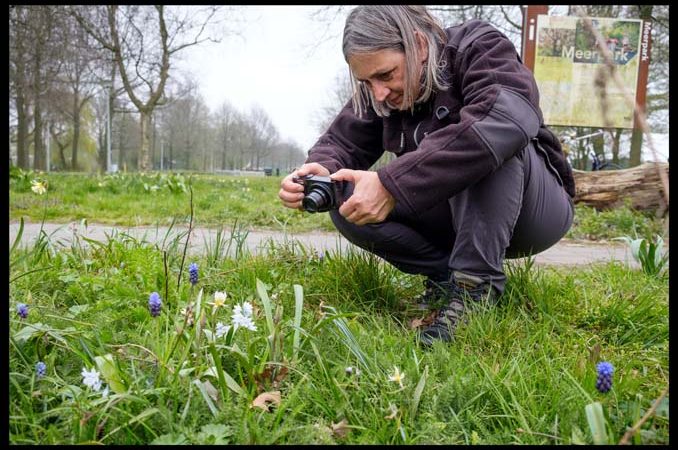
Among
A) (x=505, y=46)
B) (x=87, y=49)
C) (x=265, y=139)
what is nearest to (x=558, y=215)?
(x=505, y=46)

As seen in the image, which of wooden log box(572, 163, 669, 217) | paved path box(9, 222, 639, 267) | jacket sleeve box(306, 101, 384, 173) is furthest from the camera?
wooden log box(572, 163, 669, 217)

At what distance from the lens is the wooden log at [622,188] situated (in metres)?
5.43

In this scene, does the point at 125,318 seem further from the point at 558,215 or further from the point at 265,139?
the point at 265,139

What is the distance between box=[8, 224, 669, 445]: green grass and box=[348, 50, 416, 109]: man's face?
73cm

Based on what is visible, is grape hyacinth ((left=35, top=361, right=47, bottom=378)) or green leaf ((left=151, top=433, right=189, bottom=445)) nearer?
green leaf ((left=151, top=433, right=189, bottom=445))

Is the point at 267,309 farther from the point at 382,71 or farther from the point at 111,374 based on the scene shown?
the point at 382,71

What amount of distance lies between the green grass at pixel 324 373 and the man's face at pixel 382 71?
2.38 ft

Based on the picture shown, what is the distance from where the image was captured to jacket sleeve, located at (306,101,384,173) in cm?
213

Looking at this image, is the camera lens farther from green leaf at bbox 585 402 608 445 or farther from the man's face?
green leaf at bbox 585 402 608 445

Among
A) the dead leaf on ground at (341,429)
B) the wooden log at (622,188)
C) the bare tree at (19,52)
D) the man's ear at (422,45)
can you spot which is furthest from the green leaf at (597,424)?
the bare tree at (19,52)

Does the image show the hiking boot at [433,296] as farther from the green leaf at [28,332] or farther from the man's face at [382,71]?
the green leaf at [28,332]

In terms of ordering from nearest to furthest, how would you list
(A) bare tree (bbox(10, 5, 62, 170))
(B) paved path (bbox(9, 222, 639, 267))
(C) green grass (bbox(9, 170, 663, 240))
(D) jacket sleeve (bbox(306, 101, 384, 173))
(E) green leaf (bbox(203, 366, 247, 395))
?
(E) green leaf (bbox(203, 366, 247, 395)) → (D) jacket sleeve (bbox(306, 101, 384, 173)) → (B) paved path (bbox(9, 222, 639, 267)) → (C) green grass (bbox(9, 170, 663, 240)) → (A) bare tree (bbox(10, 5, 62, 170))

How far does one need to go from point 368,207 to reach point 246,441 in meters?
0.78

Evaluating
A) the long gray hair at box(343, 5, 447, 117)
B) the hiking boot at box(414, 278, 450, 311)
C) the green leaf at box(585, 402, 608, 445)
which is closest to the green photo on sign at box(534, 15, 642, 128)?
the hiking boot at box(414, 278, 450, 311)
